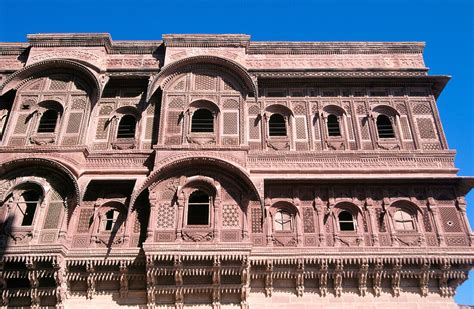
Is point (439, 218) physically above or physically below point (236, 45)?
below

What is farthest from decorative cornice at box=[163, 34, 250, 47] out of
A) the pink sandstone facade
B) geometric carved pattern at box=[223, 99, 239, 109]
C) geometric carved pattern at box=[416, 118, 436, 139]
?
geometric carved pattern at box=[416, 118, 436, 139]

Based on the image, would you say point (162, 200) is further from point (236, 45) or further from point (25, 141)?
point (236, 45)

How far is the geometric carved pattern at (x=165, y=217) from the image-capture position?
→ 13.5 m

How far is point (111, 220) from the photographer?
14.2 meters

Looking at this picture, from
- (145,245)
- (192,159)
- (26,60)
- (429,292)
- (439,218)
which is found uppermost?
(26,60)

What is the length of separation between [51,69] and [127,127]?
3529 mm

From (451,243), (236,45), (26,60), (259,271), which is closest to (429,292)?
(451,243)

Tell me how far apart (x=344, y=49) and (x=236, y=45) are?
13.5 ft

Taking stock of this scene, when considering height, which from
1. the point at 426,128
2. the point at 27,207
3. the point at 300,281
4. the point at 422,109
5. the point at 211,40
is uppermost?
the point at 211,40

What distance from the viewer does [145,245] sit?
42.3 feet

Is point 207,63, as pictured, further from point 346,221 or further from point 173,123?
point 346,221

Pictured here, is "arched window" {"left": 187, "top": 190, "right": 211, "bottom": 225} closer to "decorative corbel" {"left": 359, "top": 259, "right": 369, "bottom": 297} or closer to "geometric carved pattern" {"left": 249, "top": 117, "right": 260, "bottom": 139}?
"geometric carved pattern" {"left": 249, "top": 117, "right": 260, "bottom": 139}

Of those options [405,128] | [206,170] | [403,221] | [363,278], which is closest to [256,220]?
[206,170]

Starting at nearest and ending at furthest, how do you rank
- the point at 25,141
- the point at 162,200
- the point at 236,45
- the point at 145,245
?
the point at 145,245
the point at 162,200
the point at 25,141
the point at 236,45
